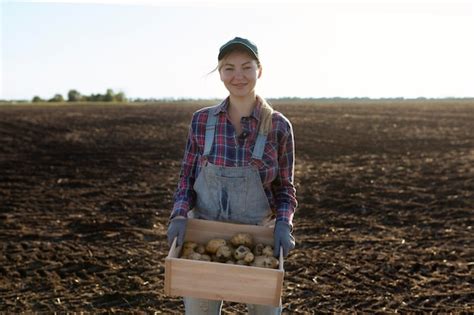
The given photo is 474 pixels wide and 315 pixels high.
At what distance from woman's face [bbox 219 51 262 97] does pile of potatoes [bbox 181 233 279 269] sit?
2.25 ft

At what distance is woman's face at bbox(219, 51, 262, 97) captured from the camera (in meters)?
2.39

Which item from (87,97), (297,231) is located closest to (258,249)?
(297,231)

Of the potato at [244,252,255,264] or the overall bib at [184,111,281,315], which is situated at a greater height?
the overall bib at [184,111,281,315]

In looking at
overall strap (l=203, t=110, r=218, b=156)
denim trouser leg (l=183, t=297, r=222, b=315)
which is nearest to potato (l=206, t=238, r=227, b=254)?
denim trouser leg (l=183, t=297, r=222, b=315)

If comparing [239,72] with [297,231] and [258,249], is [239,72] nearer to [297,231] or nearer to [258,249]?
[258,249]

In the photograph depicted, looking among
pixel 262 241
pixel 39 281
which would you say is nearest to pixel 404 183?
pixel 39 281

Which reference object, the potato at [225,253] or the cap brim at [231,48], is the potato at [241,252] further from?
the cap brim at [231,48]

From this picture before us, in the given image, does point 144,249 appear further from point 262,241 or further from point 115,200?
point 262,241

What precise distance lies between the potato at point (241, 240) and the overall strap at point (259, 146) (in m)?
0.37

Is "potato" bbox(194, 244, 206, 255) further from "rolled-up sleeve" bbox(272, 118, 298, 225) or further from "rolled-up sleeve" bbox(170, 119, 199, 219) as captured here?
"rolled-up sleeve" bbox(272, 118, 298, 225)

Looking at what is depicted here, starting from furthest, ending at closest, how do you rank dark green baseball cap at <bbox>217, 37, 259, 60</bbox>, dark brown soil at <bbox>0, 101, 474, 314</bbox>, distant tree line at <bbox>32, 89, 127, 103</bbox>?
distant tree line at <bbox>32, 89, 127, 103</bbox>, dark brown soil at <bbox>0, 101, 474, 314</bbox>, dark green baseball cap at <bbox>217, 37, 259, 60</bbox>

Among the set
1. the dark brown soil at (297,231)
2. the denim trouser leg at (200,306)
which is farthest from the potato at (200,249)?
the dark brown soil at (297,231)

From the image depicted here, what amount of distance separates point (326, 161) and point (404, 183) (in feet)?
10.1

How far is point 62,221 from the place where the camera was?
7.14 meters
